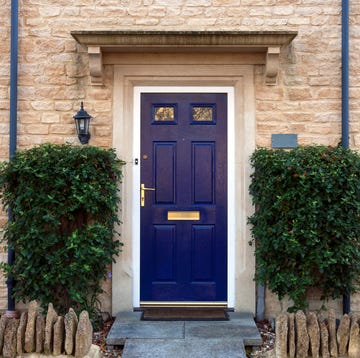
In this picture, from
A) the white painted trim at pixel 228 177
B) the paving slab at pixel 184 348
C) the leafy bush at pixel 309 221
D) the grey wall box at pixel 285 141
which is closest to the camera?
the paving slab at pixel 184 348

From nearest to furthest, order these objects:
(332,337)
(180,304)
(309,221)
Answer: (332,337), (309,221), (180,304)

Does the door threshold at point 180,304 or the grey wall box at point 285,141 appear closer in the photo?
the grey wall box at point 285,141

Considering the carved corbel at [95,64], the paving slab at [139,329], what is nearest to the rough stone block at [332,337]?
the paving slab at [139,329]

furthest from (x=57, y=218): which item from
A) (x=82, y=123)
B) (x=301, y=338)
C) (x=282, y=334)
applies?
(x=301, y=338)

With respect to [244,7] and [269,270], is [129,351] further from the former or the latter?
[244,7]

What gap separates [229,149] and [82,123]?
1600 millimetres

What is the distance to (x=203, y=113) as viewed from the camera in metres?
5.42

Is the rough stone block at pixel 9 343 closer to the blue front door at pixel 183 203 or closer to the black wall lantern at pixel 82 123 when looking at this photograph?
the blue front door at pixel 183 203

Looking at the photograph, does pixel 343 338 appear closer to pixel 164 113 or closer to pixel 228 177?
pixel 228 177

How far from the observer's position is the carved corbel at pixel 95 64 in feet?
16.3

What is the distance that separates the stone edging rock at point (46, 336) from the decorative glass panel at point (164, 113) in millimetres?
2345

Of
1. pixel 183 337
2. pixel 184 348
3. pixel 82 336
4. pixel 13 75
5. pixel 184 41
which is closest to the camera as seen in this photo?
pixel 82 336

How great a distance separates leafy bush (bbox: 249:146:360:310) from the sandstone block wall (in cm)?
55

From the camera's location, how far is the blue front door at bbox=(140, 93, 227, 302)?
5.38 metres
